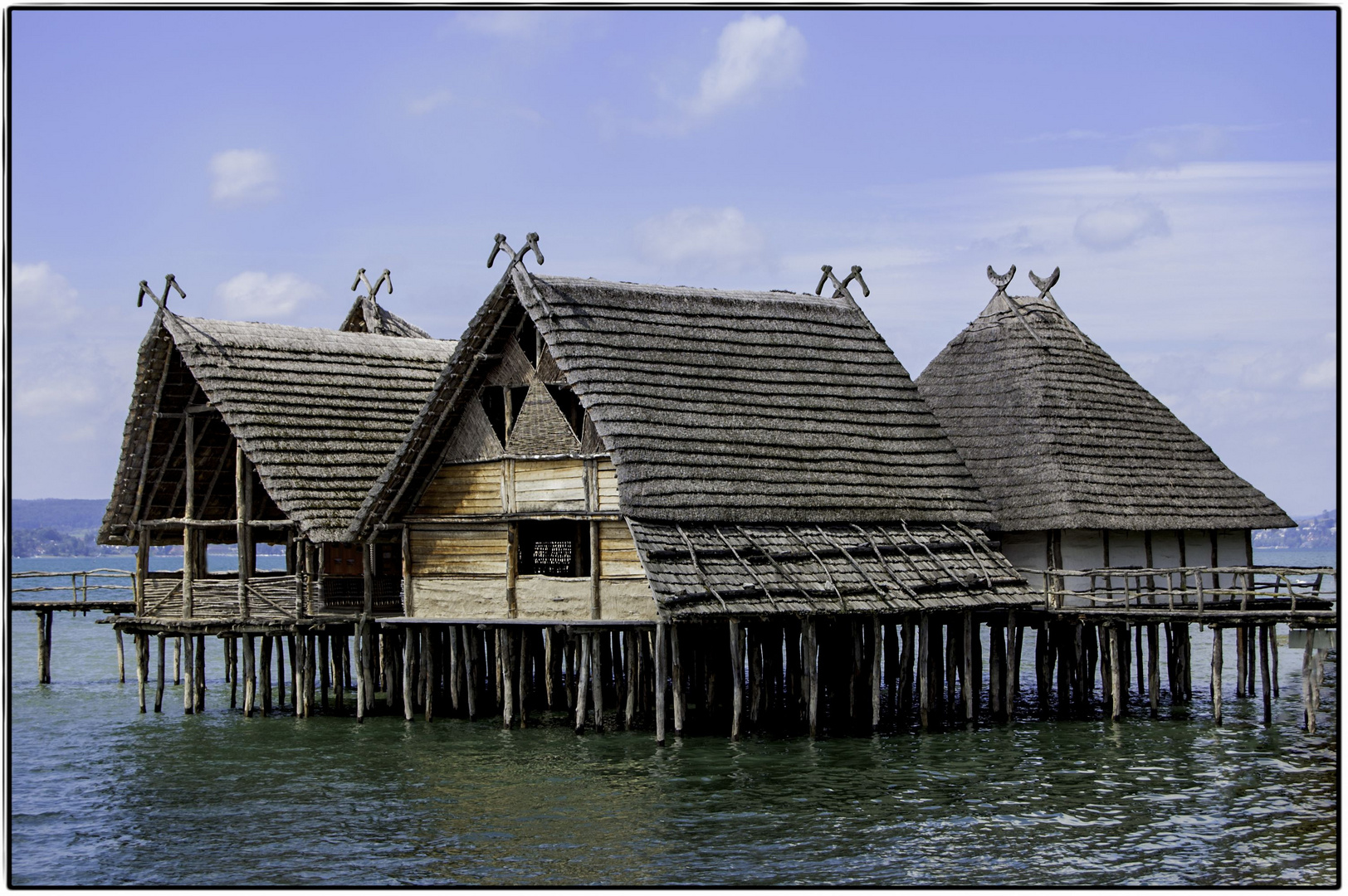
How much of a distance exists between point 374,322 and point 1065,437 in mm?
15603

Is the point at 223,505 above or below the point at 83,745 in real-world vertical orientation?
above

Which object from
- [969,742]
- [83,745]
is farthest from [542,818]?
[83,745]

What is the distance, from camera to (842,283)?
105ft

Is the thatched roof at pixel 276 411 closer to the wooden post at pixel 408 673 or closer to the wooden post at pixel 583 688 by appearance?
the wooden post at pixel 408 673

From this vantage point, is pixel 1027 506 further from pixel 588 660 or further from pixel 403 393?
pixel 403 393

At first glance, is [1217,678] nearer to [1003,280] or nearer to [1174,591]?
[1174,591]

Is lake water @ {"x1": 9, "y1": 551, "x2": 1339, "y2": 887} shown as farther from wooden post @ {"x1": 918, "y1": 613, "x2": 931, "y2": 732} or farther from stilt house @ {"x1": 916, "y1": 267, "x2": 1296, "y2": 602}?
stilt house @ {"x1": 916, "y1": 267, "x2": 1296, "y2": 602}

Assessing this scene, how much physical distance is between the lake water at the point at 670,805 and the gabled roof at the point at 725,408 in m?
3.87

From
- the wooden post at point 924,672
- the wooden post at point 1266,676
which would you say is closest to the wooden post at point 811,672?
the wooden post at point 924,672

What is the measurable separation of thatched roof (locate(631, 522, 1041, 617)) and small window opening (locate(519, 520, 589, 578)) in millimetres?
5226

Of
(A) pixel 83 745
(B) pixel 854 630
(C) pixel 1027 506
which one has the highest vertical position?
(C) pixel 1027 506

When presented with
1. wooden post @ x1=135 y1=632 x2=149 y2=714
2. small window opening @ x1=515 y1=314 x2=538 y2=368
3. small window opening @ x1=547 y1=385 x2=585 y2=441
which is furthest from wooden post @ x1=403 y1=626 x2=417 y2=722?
wooden post @ x1=135 y1=632 x2=149 y2=714

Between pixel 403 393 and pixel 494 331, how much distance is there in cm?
496

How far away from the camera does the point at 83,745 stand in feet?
89.4
